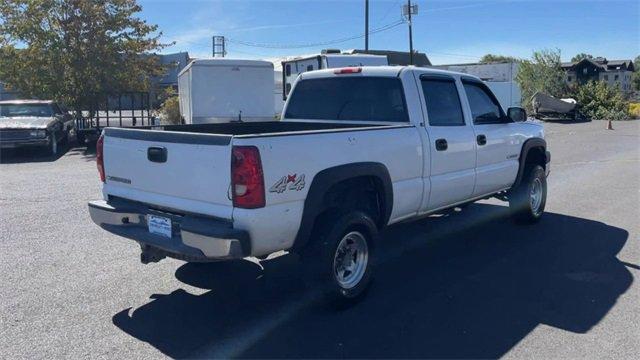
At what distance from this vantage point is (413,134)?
5273 mm

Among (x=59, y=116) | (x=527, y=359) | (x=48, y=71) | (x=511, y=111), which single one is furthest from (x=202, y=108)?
(x=527, y=359)

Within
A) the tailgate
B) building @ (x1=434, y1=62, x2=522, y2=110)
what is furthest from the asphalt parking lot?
building @ (x1=434, y1=62, x2=522, y2=110)

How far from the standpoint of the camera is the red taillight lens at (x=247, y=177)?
12.8 feet

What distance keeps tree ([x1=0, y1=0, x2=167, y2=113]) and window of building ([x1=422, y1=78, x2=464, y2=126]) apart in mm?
16552

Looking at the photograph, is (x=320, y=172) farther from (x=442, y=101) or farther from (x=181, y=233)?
(x=442, y=101)

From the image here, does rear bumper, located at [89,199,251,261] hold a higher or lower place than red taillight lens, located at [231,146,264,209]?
lower

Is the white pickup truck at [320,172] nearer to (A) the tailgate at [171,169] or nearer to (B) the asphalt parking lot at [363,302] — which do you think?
(A) the tailgate at [171,169]

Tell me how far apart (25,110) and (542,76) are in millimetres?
36714

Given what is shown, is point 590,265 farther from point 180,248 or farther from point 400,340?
point 180,248

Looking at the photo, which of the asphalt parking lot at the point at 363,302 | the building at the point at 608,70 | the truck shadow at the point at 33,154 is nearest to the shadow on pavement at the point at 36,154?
the truck shadow at the point at 33,154

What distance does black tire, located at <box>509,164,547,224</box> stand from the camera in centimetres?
733

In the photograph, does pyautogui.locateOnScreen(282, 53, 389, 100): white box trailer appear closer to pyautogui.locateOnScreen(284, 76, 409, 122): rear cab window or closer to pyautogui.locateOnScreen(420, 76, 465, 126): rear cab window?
pyautogui.locateOnScreen(284, 76, 409, 122): rear cab window

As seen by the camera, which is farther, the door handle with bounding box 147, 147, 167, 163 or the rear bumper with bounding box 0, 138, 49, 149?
the rear bumper with bounding box 0, 138, 49, 149

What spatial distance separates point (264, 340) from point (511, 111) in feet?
14.4
